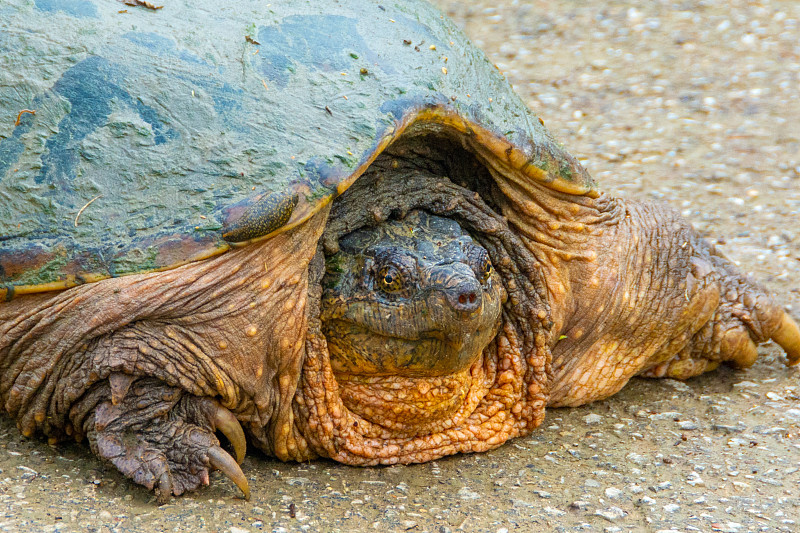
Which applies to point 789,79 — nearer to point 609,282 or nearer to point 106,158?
point 609,282

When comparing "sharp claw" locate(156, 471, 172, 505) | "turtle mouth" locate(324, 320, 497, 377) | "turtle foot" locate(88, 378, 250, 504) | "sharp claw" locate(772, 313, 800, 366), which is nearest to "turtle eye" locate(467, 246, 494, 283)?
"turtle mouth" locate(324, 320, 497, 377)

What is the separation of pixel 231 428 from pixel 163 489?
271mm

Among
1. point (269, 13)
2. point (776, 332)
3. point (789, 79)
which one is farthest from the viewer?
point (789, 79)

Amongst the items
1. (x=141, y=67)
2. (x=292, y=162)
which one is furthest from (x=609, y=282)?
(x=141, y=67)

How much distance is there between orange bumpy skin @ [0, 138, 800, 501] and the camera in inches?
98.7

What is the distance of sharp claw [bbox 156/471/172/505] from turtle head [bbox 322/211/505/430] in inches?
26.1

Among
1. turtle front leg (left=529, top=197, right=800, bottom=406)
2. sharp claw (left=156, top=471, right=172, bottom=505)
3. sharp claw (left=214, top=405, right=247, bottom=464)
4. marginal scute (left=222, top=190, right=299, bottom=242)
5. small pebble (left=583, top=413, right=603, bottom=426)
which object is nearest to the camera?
marginal scute (left=222, top=190, right=299, bottom=242)

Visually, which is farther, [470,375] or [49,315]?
[470,375]

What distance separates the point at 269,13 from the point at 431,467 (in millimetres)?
1667

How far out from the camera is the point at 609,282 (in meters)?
3.25

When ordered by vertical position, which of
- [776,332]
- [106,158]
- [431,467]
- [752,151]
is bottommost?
[431,467]

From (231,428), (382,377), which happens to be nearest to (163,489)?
(231,428)

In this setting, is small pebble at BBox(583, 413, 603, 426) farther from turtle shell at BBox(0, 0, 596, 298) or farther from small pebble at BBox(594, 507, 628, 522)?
turtle shell at BBox(0, 0, 596, 298)

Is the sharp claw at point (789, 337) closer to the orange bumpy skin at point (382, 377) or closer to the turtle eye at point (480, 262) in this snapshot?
the orange bumpy skin at point (382, 377)
